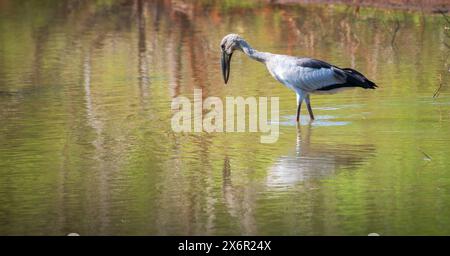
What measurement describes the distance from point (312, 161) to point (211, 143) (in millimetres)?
1405

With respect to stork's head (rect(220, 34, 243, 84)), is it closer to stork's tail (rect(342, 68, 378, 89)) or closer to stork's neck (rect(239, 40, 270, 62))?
stork's neck (rect(239, 40, 270, 62))

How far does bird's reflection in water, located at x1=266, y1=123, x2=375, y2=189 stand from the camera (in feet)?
37.8

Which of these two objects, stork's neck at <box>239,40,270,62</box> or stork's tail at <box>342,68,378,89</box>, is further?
stork's neck at <box>239,40,270,62</box>

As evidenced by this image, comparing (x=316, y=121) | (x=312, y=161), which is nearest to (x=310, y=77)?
(x=316, y=121)

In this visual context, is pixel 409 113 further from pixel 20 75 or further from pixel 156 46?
pixel 156 46

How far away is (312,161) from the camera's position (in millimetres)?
12297

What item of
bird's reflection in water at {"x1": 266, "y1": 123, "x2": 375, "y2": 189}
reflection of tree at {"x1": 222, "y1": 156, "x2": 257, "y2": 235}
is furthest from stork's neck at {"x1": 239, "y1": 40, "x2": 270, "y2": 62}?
reflection of tree at {"x1": 222, "y1": 156, "x2": 257, "y2": 235}

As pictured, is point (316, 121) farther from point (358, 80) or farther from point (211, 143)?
point (211, 143)

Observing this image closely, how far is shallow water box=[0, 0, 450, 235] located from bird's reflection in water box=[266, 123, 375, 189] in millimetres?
20

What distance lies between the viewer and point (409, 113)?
14883 millimetres

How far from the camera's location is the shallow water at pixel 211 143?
1008 centimetres

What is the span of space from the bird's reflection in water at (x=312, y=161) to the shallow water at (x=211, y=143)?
0.02 metres

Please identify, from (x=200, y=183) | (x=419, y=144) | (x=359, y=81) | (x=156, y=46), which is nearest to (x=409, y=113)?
(x=359, y=81)

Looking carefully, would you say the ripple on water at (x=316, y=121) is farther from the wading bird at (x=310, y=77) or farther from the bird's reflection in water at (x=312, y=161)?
the bird's reflection in water at (x=312, y=161)
